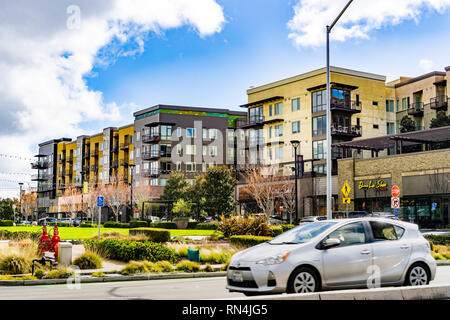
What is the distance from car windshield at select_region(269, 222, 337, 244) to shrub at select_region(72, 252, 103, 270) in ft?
29.0

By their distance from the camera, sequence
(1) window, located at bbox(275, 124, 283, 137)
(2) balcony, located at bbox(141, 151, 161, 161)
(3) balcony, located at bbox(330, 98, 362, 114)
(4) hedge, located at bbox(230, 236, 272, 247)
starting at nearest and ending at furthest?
1. (4) hedge, located at bbox(230, 236, 272, 247)
2. (3) balcony, located at bbox(330, 98, 362, 114)
3. (1) window, located at bbox(275, 124, 283, 137)
4. (2) balcony, located at bbox(141, 151, 161, 161)

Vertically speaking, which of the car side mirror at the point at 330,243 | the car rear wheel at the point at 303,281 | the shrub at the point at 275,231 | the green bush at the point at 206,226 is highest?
the car side mirror at the point at 330,243

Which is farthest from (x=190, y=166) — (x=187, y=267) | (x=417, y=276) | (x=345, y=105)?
(x=417, y=276)

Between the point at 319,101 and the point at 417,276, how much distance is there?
58058 mm

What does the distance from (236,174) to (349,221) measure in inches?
2864

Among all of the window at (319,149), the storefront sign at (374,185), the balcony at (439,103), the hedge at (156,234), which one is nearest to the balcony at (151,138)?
the window at (319,149)

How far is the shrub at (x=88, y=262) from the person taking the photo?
17922 mm

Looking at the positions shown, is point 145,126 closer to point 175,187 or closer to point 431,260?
point 175,187

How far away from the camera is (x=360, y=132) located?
6912cm

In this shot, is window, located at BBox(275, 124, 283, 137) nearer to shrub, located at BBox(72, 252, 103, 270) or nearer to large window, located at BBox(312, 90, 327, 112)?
large window, located at BBox(312, 90, 327, 112)

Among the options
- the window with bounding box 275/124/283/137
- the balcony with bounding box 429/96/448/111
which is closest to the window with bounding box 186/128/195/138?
the window with bounding box 275/124/283/137

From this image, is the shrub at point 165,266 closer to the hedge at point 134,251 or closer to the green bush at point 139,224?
the hedge at point 134,251

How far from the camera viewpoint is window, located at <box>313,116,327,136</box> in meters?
Answer: 66.6

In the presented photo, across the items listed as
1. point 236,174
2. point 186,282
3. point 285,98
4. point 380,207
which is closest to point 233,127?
point 236,174
